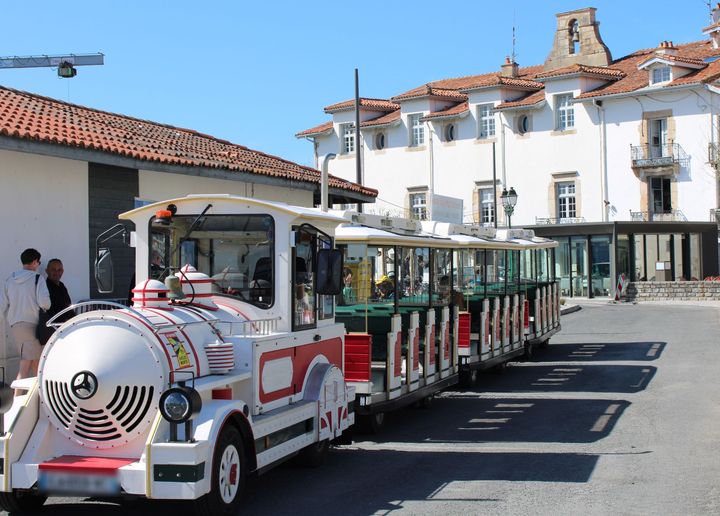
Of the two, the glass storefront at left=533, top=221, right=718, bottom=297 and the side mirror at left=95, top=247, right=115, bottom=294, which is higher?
the glass storefront at left=533, top=221, right=718, bottom=297

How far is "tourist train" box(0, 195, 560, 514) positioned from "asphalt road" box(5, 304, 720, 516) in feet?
1.37

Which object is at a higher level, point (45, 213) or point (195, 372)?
point (45, 213)

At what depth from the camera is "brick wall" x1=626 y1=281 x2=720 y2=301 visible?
4028 cm

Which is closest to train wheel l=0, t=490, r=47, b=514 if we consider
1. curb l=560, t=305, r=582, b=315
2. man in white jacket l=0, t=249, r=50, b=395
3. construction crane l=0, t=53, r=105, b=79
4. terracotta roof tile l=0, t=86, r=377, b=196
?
man in white jacket l=0, t=249, r=50, b=395

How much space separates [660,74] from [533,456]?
39.7 metres

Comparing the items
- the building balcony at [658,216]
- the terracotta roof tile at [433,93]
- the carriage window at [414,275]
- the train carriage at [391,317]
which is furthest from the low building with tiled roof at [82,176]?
the terracotta roof tile at [433,93]

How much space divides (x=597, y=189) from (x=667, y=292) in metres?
7.51

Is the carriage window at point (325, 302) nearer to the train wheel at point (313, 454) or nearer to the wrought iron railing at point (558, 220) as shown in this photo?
A: the train wheel at point (313, 454)

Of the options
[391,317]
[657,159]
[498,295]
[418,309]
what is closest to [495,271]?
[498,295]

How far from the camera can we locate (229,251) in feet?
27.3

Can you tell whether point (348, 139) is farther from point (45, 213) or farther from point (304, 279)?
point (304, 279)

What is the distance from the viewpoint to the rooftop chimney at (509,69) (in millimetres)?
54406

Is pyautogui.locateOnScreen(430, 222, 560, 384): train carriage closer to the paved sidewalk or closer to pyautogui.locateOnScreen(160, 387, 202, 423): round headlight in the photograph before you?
pyautogui.locateOnScreen(160, 387, 202, 423): round headlight

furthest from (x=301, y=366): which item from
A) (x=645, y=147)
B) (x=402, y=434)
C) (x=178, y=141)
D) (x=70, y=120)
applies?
(x=645, y=147)
